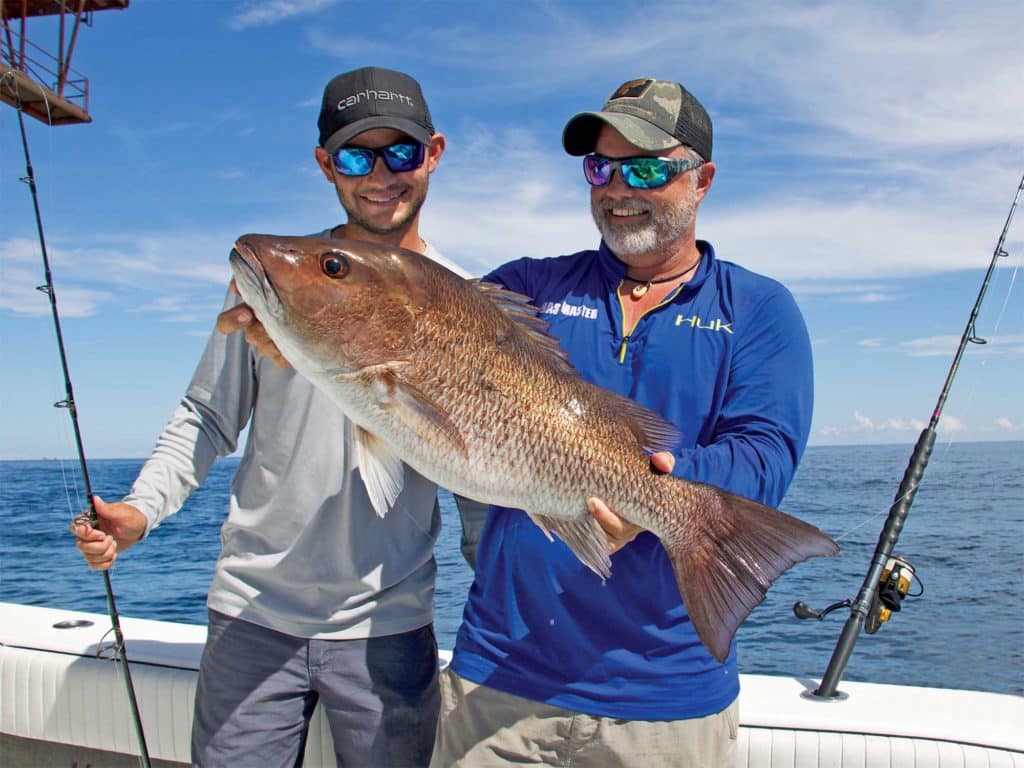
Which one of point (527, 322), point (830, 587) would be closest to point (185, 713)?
point (527, 322)

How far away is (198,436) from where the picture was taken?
2717mm

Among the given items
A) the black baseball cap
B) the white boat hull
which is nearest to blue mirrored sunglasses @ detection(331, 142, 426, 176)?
the black baseball cap

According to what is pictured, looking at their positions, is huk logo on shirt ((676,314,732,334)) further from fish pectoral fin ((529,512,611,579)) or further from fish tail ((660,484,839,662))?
fish pectoral fin ((529,512,611,579))

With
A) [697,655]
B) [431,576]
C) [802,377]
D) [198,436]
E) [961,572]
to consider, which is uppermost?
[961,572]

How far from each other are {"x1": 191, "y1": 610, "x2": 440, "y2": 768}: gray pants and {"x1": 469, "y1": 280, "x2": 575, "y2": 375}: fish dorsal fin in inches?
43.3

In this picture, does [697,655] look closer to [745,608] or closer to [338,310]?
[745,608]

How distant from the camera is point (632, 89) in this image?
2582 millimetres

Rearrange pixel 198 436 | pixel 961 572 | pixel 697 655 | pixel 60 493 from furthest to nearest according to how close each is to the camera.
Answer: pixel 60 493 < pixel 961 572 < pixel 198 436 < pixel 697 655

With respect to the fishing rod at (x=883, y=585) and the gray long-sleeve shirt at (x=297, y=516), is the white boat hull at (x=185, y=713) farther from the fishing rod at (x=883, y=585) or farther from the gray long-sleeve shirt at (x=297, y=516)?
the gray long-sleeve shirt at (x=297, y=516)

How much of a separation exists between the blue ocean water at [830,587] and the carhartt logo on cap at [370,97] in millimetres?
3386

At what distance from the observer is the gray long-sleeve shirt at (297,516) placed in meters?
2.57

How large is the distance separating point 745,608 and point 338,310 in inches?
49.9

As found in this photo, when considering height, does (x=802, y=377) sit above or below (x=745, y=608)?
above

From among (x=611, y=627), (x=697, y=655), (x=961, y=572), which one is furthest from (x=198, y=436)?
(x=961, y=572)
